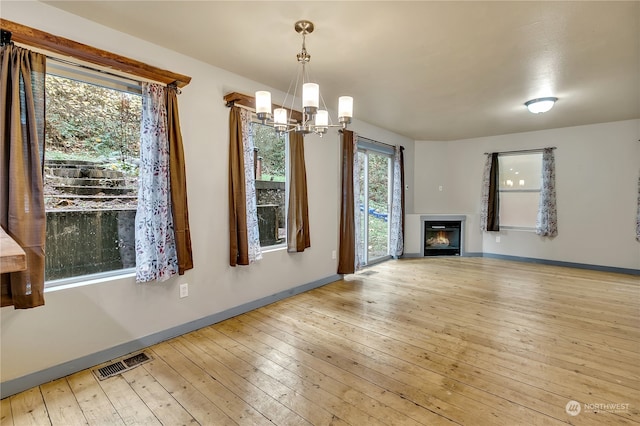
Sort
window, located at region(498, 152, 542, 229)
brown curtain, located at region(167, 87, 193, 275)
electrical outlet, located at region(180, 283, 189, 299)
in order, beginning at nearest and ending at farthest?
1. brown curtain, located at region(167, 87, 193, 275)
2. electrical outlet, located at region(180, 283, 189, 299)
3. window, located at region(498, 152, 542, 229)

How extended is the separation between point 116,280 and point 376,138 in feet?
14.7

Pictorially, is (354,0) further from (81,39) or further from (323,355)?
(323,355)

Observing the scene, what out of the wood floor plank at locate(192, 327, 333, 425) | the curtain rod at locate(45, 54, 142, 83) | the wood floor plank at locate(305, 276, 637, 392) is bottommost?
the wood floor plank at locate(305, 276, 637, 392)

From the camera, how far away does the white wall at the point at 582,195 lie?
5.02 metres

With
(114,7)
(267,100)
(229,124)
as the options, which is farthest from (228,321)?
(114,7)

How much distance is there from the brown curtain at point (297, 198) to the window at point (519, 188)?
15.2ft

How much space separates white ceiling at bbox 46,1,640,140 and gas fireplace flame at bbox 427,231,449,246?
3.24m

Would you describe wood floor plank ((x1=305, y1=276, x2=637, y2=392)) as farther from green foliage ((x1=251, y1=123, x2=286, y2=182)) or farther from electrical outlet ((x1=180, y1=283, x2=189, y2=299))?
green foliage ((x1=251, y1=123, x2=286, y2=182))

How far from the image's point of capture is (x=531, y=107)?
13.0 ft

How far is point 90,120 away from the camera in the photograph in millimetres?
2400

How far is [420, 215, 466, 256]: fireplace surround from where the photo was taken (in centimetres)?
648

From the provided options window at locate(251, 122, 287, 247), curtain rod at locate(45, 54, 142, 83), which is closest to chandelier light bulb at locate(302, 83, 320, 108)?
curtain rod at locate(45, 54, 142, 83)

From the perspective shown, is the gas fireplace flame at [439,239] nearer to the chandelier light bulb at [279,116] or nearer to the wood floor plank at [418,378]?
the wood floor plank at [418,378]

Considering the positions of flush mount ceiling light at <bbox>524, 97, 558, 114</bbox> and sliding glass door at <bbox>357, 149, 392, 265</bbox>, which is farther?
sliding glass door at <bbox>357, 149, 392, 265</bbox>
